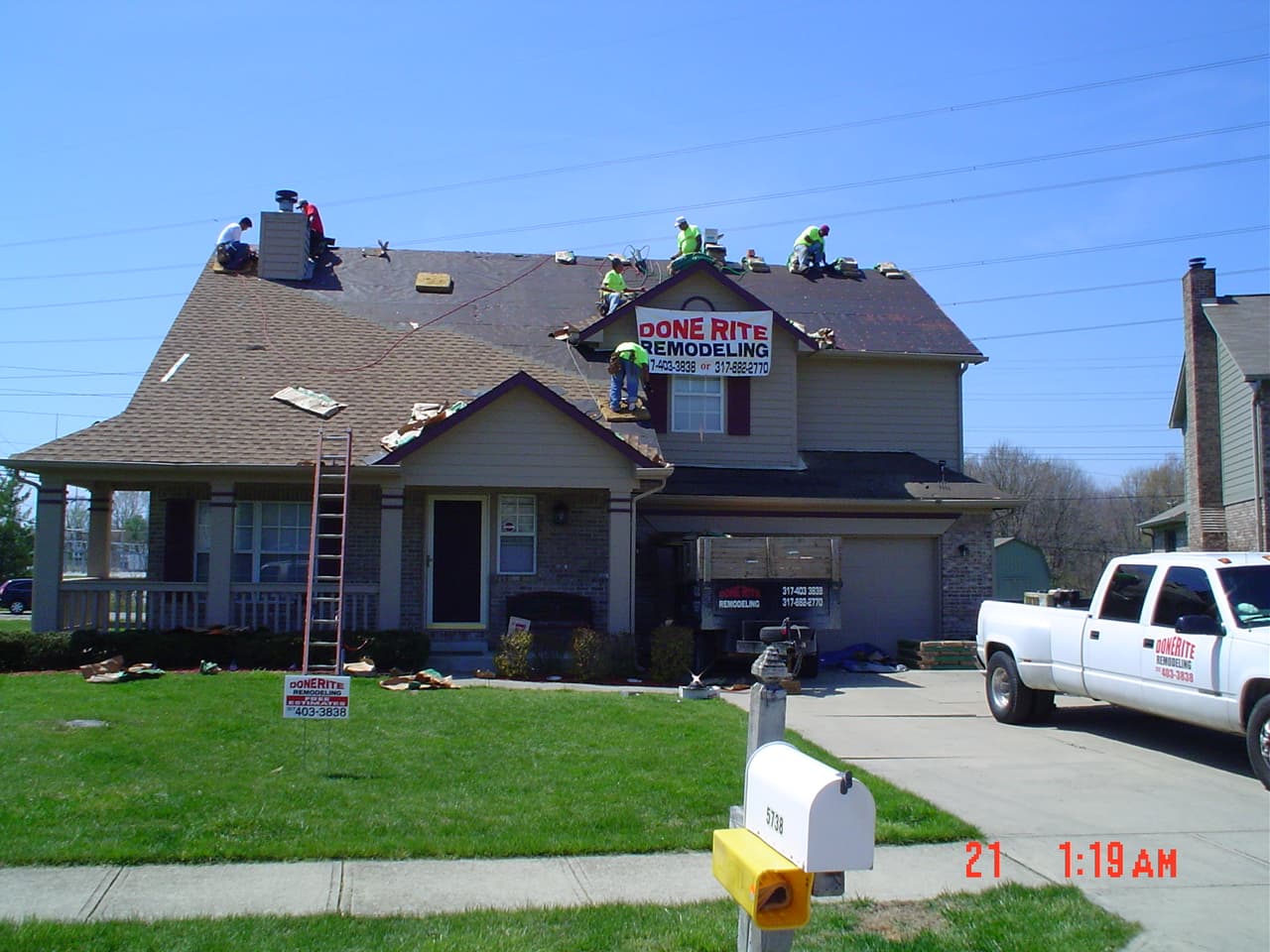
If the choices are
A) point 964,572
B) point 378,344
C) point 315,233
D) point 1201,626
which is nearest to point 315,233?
point 315,233

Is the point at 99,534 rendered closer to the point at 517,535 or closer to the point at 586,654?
the point at 517,535

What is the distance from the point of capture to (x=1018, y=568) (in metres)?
36.8

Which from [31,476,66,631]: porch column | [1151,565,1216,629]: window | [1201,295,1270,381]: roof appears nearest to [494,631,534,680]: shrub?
[31,476,66,631]: porch column

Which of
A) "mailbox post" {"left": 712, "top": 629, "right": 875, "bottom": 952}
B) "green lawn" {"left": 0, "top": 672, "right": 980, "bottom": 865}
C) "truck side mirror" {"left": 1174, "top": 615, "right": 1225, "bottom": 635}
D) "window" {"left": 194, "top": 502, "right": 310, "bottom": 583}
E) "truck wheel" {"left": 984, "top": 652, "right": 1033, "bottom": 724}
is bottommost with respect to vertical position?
"green lawn" {"left": 0, "top": 672, "right": 980, "bottom": 865}

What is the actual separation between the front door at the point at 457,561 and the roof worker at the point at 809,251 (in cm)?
1042

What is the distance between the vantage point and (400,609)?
17281 mm

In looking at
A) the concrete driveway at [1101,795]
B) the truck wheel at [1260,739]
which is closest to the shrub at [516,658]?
the concrete driveway at [1101,795]

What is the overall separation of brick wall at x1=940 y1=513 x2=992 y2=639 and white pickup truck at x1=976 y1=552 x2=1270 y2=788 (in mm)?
8212

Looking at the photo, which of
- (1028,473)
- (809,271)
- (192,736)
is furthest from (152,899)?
(1028,473)

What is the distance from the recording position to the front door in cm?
1778

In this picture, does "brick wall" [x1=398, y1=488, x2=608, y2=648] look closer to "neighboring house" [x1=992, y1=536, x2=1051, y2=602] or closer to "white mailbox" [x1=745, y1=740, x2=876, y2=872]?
"white mailbox" [x1=745, y1=740, x2=876, y2=872]

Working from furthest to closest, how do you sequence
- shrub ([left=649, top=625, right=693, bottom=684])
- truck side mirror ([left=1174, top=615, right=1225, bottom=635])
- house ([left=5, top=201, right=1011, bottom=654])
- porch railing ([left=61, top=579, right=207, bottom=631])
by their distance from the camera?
house ([left=5, top=201, right=1011, bottom=654])
porch railing ([left=61, top=579, right=207, bottom=631])
shrub ([left=649, top=625, right=693, bottom=684])
truck side mirror ([left=1174, top=615, right=1225, bottom=635])

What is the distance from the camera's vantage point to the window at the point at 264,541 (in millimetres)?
17844

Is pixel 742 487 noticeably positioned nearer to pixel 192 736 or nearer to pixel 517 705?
pixel 517 705
